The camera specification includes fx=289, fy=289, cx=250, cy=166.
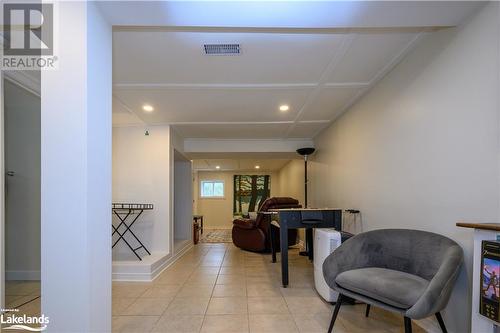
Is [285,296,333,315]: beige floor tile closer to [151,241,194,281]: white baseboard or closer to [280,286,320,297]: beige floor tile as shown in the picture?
[280,286,320,297]: beige floor tile

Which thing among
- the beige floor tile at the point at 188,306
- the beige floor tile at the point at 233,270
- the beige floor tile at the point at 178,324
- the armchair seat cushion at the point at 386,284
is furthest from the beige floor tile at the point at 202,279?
the armchair seat cushion at the point at 386,284

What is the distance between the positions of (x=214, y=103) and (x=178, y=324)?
94.5 inches

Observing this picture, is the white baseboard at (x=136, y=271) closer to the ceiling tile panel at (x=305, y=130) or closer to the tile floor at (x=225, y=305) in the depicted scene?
the tile floor at (x=225, y=305)

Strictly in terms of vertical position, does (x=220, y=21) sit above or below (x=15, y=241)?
above

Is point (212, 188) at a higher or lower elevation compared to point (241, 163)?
lower

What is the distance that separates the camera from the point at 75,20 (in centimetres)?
146

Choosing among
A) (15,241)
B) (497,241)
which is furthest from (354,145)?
(15,241)

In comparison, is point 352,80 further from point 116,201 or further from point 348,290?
point 116,201

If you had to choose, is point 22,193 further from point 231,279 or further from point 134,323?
point 231,279

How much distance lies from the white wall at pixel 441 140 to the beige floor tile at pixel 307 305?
0.93 metres

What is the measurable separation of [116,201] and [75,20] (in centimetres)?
367

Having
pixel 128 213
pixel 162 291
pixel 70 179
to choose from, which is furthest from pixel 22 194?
pixel 70 179

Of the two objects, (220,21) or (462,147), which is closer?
(220,21)

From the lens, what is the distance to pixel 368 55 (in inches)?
93.7
